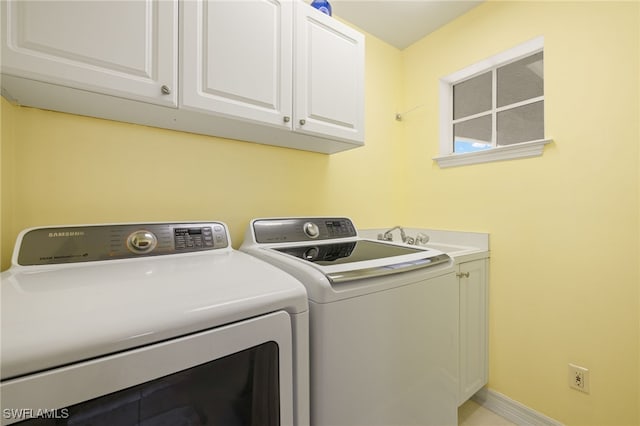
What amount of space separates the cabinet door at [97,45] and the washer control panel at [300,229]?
67 cm

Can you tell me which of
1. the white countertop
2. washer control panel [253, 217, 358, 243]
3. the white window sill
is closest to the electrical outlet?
the white countertop

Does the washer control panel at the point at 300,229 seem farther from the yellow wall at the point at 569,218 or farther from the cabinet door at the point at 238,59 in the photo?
the yellow wall at the point at 569,218

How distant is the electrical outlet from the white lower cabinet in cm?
164

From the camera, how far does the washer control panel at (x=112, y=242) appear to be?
2.91 feet

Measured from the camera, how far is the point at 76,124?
3.56 feet

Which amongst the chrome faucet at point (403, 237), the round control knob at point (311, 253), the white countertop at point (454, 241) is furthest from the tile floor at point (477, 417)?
the round control knob at point (311, 253)

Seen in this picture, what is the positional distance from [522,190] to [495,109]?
64 cm

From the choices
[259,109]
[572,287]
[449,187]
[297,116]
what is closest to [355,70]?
[297,116]

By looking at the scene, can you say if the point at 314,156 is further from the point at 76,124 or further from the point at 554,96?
the point at 554,96

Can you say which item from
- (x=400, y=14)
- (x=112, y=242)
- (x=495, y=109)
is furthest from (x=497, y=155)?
(x=112, y=242)

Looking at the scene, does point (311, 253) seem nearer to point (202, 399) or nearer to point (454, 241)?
point (202, 399)

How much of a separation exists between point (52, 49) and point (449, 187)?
2.11 m

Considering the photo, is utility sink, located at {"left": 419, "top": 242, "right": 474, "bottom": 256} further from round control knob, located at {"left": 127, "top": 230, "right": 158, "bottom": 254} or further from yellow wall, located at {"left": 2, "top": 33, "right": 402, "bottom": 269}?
round control knob, located at {"left": 127, "top": 230, "right": 158, "bottom": 254}

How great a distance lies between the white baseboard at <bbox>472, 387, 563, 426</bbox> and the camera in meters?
1.50
